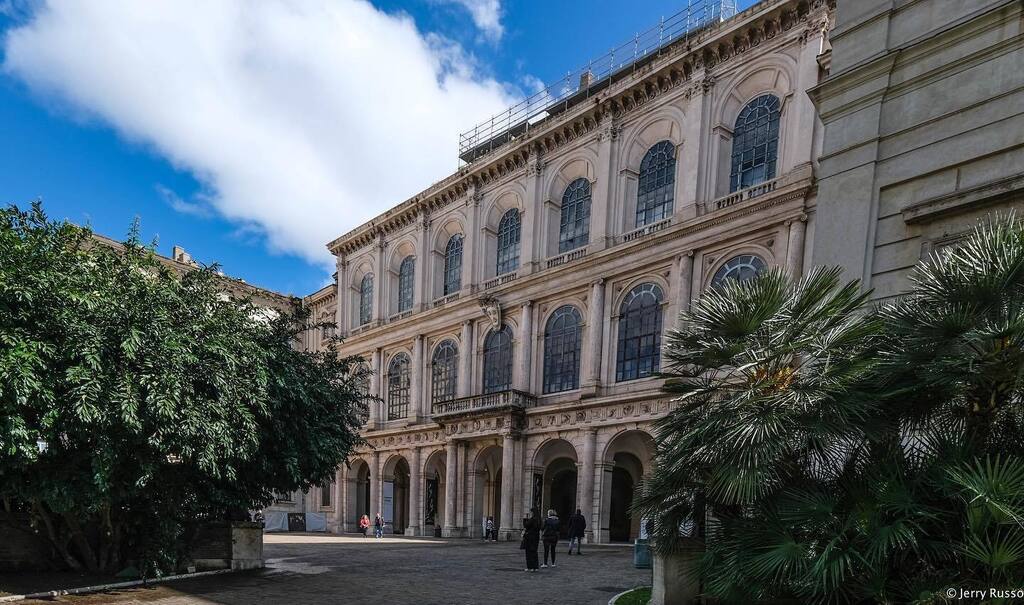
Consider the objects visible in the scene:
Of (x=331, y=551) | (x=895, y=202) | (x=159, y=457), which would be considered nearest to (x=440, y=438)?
(x=331, y=551)

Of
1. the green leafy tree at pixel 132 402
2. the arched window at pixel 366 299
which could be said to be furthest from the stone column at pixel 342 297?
the green leafy tree at pixel 132 402

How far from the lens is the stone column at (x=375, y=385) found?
119 ft

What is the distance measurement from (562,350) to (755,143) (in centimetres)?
1162

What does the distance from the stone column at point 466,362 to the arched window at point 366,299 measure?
388 inches

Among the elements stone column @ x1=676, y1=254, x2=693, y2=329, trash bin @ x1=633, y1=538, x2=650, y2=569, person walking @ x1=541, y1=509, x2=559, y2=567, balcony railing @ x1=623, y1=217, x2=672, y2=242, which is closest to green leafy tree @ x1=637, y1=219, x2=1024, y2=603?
trash bin @ x1=633, y1=538, x2=650, y2=569

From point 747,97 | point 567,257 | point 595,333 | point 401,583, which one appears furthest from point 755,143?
point 401,583

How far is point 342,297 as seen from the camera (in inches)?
1614

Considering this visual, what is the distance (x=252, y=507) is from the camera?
14.1 m

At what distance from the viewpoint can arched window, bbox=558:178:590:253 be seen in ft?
91.7

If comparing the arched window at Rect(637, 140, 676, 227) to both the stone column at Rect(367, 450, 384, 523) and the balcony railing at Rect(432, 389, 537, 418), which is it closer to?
the balcony railing at Rect(432, 389, 537, 418)

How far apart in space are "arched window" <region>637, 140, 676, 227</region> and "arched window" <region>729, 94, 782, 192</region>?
2.56 metres

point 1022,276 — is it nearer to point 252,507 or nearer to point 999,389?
point 999,389

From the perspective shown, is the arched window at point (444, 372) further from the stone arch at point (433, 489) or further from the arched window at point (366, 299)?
the arched window at point (366, 299)

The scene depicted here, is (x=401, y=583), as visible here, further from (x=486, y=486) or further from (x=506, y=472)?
(x=486, y=486)
